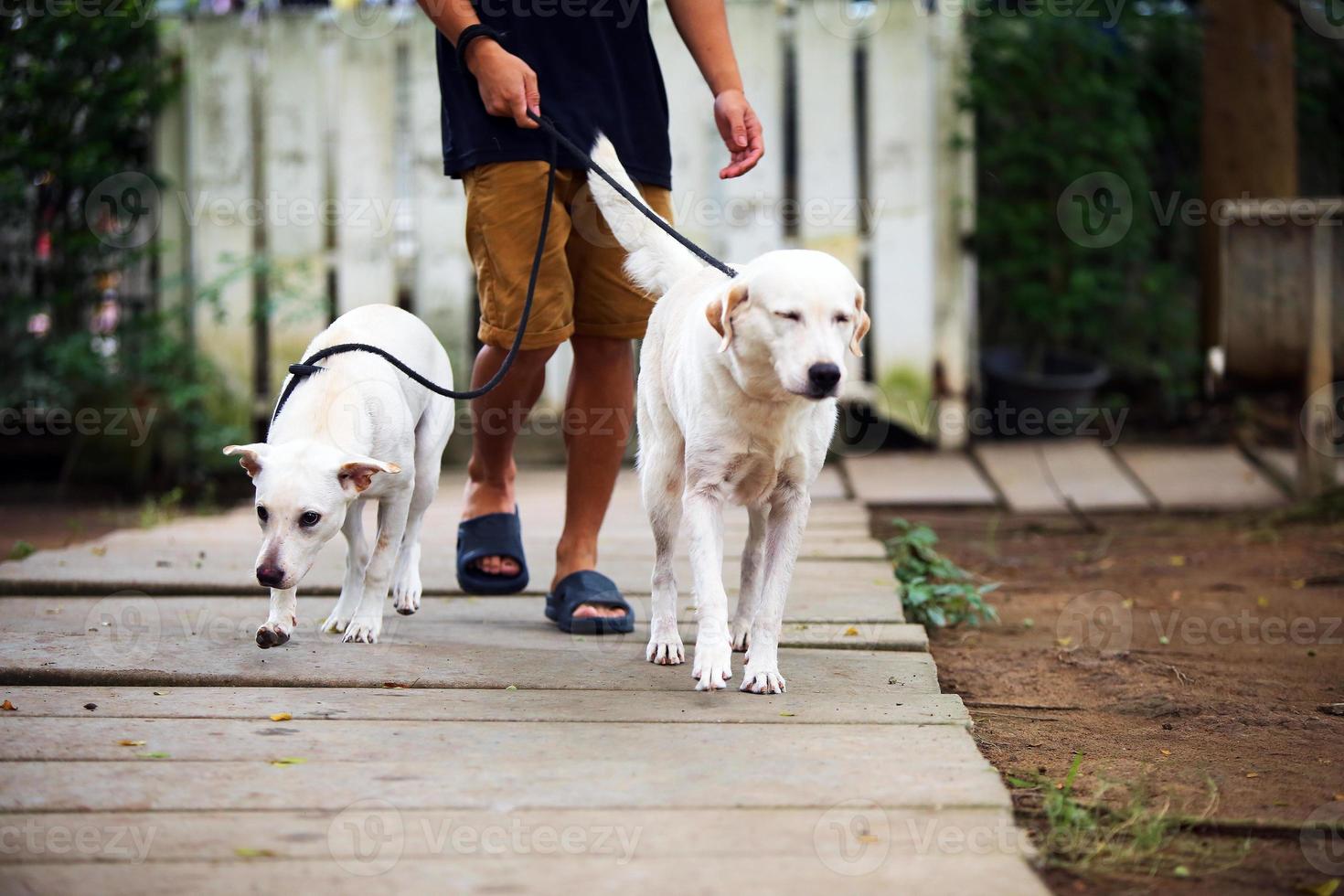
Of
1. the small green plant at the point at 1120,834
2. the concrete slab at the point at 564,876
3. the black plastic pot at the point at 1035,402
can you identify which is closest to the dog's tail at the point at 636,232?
the small green plant at the point at 1120,834

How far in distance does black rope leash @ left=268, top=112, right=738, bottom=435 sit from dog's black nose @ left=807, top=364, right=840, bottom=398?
68cm

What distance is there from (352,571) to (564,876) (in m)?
1.69

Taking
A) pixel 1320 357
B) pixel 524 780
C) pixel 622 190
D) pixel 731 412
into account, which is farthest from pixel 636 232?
pixel 1320 357

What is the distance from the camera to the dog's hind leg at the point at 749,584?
3197 mm

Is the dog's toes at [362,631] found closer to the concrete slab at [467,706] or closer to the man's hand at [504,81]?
the concrete slab at [467,706]

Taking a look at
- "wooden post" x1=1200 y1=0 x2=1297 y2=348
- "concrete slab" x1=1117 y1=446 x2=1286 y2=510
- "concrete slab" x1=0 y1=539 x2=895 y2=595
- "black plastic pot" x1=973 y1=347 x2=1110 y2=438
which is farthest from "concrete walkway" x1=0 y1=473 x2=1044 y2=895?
"wooden post" x1=1200 y1=0 x2=1297 y2=348

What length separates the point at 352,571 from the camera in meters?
3.33

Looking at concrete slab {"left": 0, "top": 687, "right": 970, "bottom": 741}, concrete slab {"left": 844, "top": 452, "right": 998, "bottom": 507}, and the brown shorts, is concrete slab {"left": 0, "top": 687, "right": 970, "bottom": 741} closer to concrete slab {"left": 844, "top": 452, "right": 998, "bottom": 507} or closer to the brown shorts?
the brown shorts

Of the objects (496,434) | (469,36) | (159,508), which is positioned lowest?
(159,508)

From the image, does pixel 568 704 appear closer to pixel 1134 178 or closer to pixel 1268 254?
pixel 1268 254

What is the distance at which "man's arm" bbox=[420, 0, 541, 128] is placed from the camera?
10.5 feet

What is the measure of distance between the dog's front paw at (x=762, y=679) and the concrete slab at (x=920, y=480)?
131 inches

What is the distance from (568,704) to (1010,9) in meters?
6.44

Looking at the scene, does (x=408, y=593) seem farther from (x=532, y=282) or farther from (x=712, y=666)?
(x=712, y=666)
